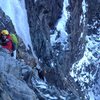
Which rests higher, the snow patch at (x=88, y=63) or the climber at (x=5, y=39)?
the climber at (x=5, y=39)

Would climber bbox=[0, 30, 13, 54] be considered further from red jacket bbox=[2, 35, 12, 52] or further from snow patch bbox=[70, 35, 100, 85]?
snow patch bbox=[70, 35, 100, 85]

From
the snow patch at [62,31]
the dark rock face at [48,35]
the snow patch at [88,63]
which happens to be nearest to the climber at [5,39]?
the dark rock face at [48,35]

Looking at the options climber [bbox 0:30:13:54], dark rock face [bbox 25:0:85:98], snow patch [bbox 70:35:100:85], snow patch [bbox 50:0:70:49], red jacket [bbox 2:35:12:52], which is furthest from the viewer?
snow patch [bbox 70:35:100:85]

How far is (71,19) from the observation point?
2877 cm

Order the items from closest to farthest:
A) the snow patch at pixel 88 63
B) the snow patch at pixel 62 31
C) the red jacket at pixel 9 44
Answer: the red jacket at pixel 9 44, the snow patch at pixel 62 31, the snow patch at pixel 88 63

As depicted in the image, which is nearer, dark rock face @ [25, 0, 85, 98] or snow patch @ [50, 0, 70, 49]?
dark rock face @ [25, 0, 85, 98]

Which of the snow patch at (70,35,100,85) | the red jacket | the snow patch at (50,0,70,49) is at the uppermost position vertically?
the red jacket

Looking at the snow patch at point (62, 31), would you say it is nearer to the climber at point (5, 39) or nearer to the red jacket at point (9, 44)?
the red jacket at point (9, 44)

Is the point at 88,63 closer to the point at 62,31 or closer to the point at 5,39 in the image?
the point at 62,31

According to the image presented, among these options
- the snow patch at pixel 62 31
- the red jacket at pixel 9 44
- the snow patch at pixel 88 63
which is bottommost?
the snow patch at pixel 88 63

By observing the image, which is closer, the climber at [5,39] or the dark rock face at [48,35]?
the climber at [5,39]

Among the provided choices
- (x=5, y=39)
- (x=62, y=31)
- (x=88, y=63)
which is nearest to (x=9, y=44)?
(x=5, y=39)

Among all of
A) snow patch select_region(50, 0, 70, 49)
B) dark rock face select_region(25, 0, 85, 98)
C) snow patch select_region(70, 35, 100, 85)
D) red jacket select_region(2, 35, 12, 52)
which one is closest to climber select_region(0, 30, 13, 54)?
red jacket select_region(2, 35, 12, 52)

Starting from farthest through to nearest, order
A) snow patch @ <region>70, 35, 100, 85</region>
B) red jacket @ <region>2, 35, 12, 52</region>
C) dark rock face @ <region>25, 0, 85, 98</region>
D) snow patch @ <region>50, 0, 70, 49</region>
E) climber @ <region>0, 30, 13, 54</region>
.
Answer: snow patch @ <region>70, 35, 100, 85</region>
snow patch @ <region>50, 0, 70, 49</region>
dark rock face @ <region>25, 0, 85, 98</region>
red jacket @ <region>2, 35, 12, 52</region>
climber @ <region>0, 30, 13, 54</region>
